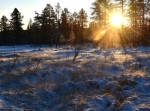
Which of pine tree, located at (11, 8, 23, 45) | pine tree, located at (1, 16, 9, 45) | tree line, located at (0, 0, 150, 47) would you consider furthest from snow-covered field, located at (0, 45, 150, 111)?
pine tree, located at (1, 16, 9, 45)

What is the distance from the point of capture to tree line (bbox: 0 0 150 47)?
3309cm

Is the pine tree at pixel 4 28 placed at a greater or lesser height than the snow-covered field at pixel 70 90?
greater

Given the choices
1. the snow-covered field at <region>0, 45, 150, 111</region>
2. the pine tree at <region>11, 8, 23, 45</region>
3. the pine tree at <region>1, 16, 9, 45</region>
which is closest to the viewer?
the snow-covered field at <region>0, 45, 150, 111</region>

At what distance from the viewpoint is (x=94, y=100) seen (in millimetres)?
6777

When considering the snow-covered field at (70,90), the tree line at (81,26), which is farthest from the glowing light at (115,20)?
the snow-covered field at (70,90)

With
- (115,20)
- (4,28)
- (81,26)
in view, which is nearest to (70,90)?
(115,20)

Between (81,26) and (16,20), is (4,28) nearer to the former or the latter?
(16,20)

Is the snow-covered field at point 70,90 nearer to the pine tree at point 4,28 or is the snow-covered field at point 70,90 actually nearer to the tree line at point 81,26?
the tree line at point 81,26

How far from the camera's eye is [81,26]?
54.2 meters

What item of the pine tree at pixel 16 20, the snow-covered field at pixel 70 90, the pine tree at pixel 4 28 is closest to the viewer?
the snow-covered field at pixel 70 90

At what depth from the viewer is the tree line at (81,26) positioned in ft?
109

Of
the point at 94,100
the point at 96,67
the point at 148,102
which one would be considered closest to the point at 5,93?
the point at 94,100

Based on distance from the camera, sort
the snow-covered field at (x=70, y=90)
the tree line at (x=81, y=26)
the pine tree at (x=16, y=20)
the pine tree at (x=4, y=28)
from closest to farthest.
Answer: the snow-covered field at (x=70, y=90) → the tree line at (x=81, y=26) → the pine tree at (x=16, y=20) → the pine tree at (x=4, y=28)

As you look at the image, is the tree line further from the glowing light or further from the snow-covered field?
the snow-covered field
